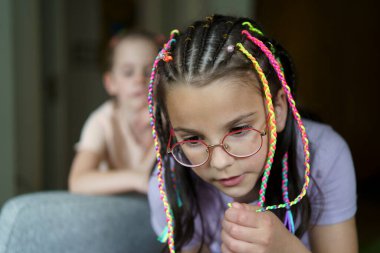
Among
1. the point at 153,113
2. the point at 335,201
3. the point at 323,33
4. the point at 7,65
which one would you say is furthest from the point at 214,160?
the point at 323,33

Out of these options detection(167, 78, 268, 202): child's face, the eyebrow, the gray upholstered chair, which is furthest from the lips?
the gray upholstered chair

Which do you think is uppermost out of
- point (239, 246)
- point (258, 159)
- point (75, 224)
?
point (258, 159)

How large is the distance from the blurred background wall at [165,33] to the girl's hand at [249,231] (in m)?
1.57

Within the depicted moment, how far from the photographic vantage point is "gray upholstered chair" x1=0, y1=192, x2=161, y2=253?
0.98 m

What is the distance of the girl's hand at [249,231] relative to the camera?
0.72 meters

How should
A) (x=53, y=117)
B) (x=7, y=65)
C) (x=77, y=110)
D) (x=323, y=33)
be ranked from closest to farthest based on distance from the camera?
1. (x=7, y=65)
2. (x=53, y=117)
3. (x=323, y=33)
4. (x=77, y=110)

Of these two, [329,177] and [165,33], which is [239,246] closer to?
[329,177]

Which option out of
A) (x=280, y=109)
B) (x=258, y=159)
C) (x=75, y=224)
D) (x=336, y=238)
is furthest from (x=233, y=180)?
(x=75, y=224)

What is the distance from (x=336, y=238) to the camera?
900 millimetres

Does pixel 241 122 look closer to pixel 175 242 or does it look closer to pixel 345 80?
pixel 175 242

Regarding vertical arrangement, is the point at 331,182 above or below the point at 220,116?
below

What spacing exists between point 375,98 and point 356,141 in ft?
1.01

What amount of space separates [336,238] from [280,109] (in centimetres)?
28

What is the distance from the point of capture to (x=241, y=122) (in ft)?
2.45
